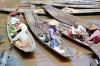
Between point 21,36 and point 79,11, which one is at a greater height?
point 21,36

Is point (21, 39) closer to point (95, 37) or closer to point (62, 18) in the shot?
point (95, 37)

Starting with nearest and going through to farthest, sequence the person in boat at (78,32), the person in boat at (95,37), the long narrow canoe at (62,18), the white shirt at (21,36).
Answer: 1. the white shirt at (21,36)
2. the person in boat at (95,37)
3. the person in boat at (78,32)
4. the long narrow canoe at (62,18)

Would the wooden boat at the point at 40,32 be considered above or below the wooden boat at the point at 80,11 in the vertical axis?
above

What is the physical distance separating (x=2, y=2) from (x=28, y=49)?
648cm

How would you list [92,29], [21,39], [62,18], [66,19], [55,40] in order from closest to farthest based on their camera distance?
[55,40], [21,39], [92,29], [66,19], [62,18]

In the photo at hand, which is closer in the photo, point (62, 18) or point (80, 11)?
point (62, 18)

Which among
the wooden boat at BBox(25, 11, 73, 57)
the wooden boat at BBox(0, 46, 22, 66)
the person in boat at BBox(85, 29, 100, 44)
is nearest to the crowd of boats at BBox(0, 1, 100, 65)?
the wooden boat at BBox(25, 11, 73, 57)

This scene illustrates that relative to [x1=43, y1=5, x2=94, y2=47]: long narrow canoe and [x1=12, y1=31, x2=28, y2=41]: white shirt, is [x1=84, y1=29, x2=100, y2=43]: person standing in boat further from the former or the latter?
[x1=12, y1=31, x2=28, y2=41]: white shirt

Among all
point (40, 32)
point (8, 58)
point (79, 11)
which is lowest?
point (8, 58)

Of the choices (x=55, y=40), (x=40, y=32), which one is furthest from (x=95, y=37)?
(x=40, y=32)

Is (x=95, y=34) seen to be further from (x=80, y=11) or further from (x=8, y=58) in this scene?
(x=80, y=11)

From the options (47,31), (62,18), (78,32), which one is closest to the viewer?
(78,32)

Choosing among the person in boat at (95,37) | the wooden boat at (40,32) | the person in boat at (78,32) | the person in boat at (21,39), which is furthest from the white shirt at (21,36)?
the person in boat at (95,37)

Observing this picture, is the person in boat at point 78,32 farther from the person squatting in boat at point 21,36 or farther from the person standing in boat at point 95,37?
the person squatting in boat at point 21,36
